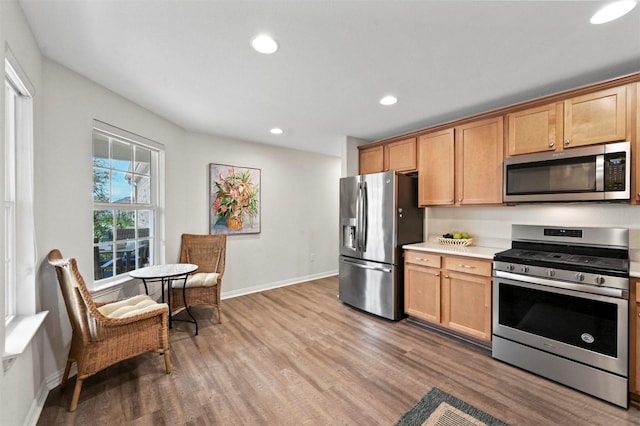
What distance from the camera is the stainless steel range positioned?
1.90m

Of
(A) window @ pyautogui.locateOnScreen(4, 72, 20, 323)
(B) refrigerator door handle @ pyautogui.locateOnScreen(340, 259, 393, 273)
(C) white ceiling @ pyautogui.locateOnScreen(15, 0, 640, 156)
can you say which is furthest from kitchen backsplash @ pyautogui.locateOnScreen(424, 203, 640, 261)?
(A) window @ pyautogui.locateOnScreen(4, 72, 20, 323)

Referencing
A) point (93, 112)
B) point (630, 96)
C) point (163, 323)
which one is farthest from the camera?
point (93, 112)

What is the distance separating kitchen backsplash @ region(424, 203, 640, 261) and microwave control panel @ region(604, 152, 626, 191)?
402mm

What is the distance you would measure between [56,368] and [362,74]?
3270mm

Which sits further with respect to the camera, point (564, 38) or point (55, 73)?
point (55, 73)

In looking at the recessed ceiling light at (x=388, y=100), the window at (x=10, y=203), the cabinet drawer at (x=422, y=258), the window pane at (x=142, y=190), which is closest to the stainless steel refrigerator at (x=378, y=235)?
the cabinet drawer at (x=422, y=258)

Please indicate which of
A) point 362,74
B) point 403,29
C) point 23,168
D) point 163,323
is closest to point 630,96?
point 403,29

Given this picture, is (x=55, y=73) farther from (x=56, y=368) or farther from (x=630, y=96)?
(x=630, y=96)

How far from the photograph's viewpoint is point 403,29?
5.47 ft

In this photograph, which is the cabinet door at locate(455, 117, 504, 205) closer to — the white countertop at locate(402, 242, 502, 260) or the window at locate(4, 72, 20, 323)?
the white countertop at locate(402, 242, 502, 260)

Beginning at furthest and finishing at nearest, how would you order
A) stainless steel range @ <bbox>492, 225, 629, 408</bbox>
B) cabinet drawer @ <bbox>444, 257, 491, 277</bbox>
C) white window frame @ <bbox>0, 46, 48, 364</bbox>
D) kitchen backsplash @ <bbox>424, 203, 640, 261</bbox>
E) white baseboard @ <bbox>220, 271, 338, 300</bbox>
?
white baseboard @ <bbox>220, 271, 338, 300</bbox> < cabinet drawer @ <bbox>444, 257, 491, 277</bbox> < kitchen backsplash @ <bbox>424, 203, 640, 261</bbox> < stainless steel range @ <bbox>492, 225, 629, 408</bbox> < white window frame @ <bbox>0, 46, 48, 364</bbox>

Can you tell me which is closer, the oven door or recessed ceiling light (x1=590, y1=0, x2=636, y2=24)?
recessed ceiling light (x1=590, y1=0, x2=636, y2=24)

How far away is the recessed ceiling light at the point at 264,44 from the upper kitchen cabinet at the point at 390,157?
2159 millimetres

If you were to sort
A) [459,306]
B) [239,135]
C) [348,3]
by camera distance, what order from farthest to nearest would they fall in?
[239,135]
[459,306]
[348,3]
